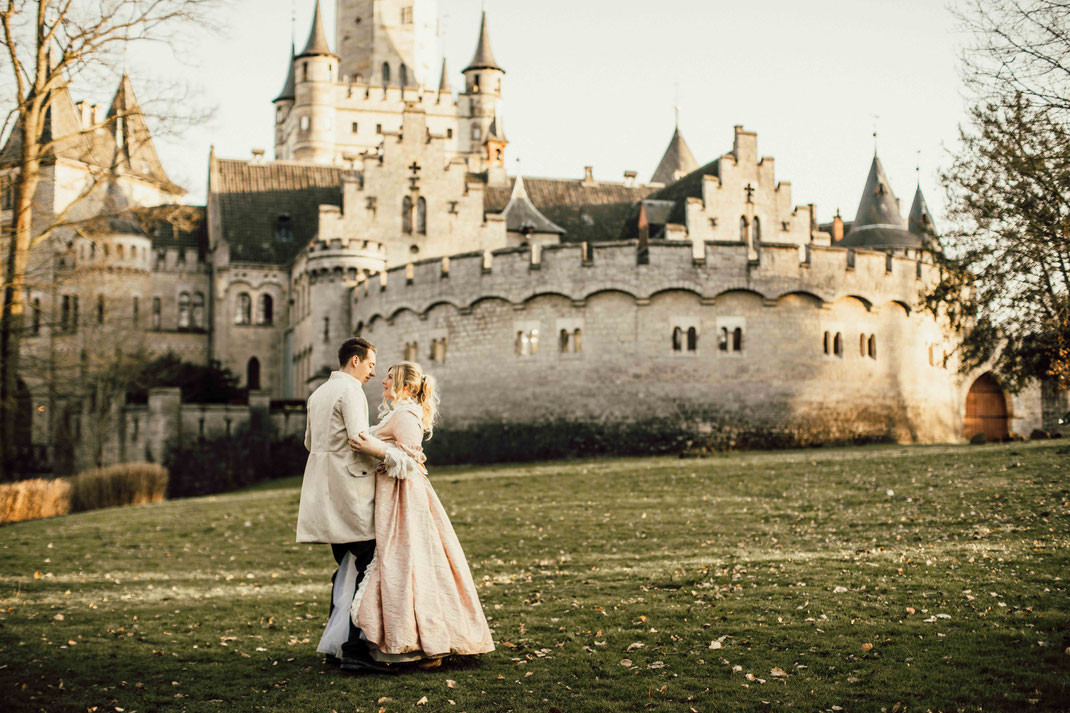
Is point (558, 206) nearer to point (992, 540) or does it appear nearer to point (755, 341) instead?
point (755, 341)

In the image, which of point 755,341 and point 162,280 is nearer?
point 755,341

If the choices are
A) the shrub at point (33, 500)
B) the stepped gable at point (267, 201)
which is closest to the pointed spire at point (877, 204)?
the stepped gable at point (267, 201)

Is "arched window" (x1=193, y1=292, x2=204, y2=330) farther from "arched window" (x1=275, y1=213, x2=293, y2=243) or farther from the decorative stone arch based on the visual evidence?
the decorative stone arch

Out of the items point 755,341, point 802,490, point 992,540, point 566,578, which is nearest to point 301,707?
point 566,578

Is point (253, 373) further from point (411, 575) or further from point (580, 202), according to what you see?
point (411, 575)

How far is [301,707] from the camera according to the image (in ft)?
24.5

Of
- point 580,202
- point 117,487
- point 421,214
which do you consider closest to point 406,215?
point 421,214

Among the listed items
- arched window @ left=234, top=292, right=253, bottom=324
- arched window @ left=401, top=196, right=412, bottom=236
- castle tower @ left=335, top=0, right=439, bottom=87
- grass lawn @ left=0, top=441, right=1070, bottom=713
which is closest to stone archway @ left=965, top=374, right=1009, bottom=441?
grass lawn @ left=0, top=441, right=1070, bottom=713

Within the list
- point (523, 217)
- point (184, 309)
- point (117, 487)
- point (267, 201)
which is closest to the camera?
point (117, 487)

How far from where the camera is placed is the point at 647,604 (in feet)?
35.3

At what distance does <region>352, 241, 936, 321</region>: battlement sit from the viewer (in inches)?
1214

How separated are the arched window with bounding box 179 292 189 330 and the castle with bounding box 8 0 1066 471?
10 centimetres

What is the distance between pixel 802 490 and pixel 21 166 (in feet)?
45.8

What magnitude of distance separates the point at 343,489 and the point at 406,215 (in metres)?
37.3
